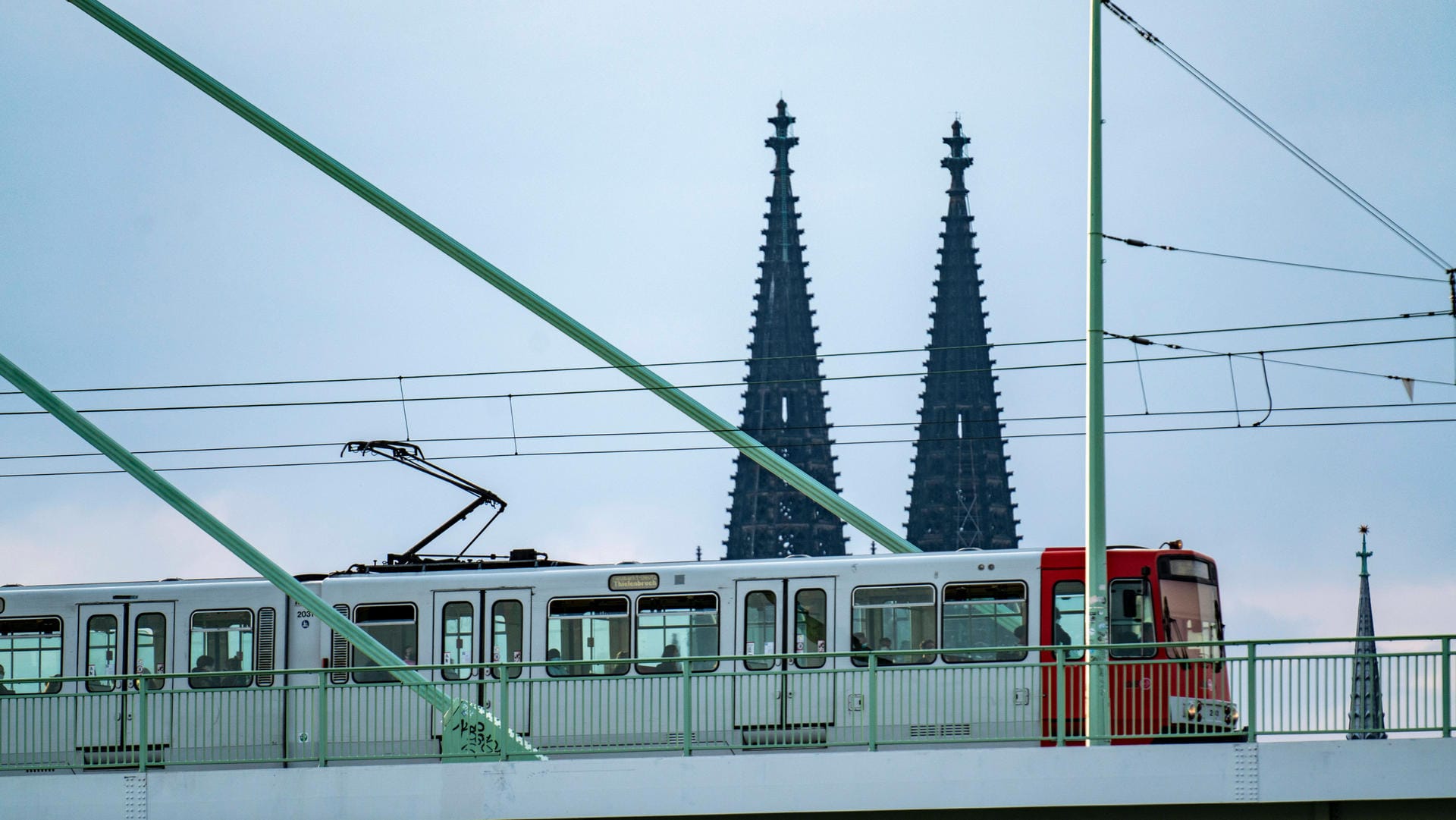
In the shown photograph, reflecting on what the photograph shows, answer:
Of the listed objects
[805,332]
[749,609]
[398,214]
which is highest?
[805,332]

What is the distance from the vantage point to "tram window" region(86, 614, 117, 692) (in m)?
32.2

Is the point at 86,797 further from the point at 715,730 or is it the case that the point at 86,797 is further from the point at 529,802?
the point at 715,730

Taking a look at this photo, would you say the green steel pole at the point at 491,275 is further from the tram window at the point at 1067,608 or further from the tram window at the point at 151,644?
the tram window at the point at 151,644

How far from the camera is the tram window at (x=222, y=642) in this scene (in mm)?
31859

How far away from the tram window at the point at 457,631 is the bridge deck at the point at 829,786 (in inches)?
245

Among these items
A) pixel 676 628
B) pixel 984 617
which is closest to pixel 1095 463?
pixel 984 617

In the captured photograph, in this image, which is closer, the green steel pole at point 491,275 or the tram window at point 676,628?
the tram window at point 676,628

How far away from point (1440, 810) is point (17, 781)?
1625 centimetres

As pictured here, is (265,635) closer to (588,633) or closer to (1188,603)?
(588,633)

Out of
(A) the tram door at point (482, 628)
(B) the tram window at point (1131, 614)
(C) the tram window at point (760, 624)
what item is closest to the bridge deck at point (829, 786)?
(B) the tram window at point (1131, 614)

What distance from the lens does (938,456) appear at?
134m

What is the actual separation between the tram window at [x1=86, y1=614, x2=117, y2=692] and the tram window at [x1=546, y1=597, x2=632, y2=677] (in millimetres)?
6685

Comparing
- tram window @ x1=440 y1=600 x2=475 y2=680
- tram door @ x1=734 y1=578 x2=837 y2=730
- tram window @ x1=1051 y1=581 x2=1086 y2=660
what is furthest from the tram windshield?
tram window @ x1=440 y1=600 x2=475 y2=680

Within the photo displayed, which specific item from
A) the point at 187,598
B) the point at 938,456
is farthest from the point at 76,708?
the point at 938,456
